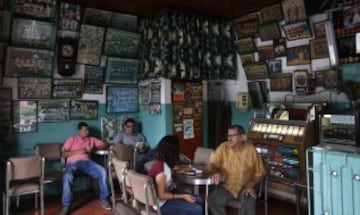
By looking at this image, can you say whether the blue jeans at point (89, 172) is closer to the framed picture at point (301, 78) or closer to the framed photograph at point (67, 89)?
the framed photograph at point (67, 89)

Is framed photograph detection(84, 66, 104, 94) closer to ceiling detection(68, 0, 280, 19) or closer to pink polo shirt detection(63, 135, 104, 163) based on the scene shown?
pink polo shirt detection(63, 135, 104, 163)

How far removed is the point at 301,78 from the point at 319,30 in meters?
0.67

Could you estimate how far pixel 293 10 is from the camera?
4.48 metres

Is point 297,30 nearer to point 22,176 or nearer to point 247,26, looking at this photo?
point 247,26

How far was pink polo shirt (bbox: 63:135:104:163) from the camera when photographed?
461 centimetres

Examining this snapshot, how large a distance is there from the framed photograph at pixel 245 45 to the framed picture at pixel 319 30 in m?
1.11

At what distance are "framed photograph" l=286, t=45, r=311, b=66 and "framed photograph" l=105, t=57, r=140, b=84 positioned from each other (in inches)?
98.4

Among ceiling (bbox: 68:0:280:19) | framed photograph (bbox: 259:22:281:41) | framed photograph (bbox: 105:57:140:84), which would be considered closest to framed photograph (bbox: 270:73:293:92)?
framed photograph (bbox: 259:22:281:41)

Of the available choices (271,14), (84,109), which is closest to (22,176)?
(84,109)

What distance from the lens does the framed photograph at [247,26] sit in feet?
16.9

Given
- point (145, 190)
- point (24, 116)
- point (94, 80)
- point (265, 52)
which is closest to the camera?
point (145, 190)

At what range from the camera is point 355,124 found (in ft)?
11.0

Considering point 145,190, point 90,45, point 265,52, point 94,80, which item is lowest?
point 145,190

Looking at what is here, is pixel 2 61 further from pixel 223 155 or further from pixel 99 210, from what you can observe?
pixel 223 155
